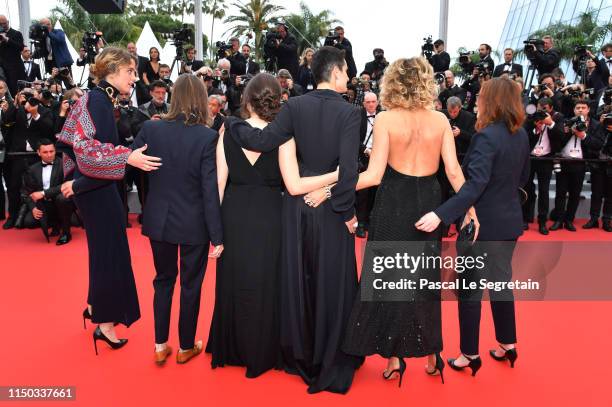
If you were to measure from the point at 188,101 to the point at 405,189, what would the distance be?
1.14 m

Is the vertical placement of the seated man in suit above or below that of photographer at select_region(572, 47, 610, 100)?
below

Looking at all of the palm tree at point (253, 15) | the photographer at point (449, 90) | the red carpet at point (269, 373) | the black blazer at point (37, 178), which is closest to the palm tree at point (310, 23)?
the palm tree at point (253, 15)

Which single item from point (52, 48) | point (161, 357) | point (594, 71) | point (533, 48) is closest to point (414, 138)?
point (161, 357)

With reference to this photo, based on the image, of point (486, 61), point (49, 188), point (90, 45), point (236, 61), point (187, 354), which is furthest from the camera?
point (236, 61)

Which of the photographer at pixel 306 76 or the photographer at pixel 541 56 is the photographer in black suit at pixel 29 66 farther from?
the photographer at pixel 541 56

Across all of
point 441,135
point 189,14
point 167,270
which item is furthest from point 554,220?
point 189,14

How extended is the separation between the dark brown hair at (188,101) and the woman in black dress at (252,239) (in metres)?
0.17

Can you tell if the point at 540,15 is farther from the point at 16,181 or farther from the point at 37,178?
the point at 37,178

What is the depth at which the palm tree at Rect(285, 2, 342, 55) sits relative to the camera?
78.5 feet

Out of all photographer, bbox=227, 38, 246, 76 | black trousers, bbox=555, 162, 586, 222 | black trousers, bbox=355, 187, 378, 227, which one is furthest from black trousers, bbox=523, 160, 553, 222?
photographer, bbox=227, 38, 246, 76

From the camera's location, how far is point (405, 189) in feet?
8.49

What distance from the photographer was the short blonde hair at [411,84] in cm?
249

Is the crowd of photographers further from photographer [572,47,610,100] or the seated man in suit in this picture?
photographer [572,47,610,100]

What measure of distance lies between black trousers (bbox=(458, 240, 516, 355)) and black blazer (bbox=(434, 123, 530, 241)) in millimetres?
74
